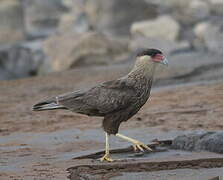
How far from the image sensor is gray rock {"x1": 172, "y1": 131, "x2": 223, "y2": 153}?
8.07m

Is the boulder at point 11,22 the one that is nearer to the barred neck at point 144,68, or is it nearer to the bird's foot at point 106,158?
the barred neck at point 144,68

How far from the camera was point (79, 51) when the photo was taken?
20172mm

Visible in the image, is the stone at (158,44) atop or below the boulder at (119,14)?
below

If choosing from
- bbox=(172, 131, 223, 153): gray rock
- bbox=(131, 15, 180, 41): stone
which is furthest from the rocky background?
bbox=(172, 131, 223, 153): gray rock

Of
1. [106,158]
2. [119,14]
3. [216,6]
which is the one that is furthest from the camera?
[216,6]

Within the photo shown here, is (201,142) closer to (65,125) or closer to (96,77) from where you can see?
(65,125)

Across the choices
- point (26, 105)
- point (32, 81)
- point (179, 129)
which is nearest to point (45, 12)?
point (32, 81)

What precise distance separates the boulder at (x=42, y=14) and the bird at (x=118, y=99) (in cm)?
2637

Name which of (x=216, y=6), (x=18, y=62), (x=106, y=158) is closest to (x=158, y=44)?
(x=18, y=62)

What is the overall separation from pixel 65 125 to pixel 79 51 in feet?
30.6

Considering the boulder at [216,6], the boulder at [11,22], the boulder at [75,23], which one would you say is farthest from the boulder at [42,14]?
the boulder at [216,6]

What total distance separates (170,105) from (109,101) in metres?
4.02

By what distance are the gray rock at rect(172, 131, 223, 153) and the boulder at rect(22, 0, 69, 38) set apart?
2646 centimetres

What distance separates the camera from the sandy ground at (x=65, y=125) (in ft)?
26.8
